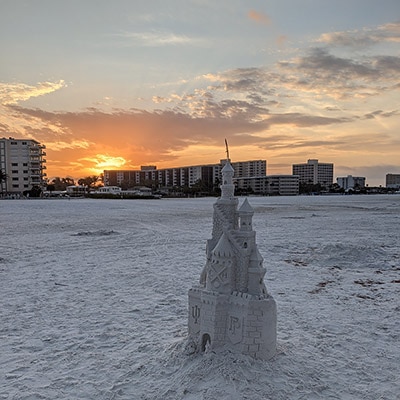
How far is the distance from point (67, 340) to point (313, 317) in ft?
23.9

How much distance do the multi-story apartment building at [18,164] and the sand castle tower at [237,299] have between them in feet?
404

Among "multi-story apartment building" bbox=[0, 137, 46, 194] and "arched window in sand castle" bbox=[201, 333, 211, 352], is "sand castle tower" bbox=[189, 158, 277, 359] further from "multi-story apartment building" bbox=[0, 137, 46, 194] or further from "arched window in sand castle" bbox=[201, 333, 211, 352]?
"multi-story apartment building" bbox=[0, 137, 46, 194]

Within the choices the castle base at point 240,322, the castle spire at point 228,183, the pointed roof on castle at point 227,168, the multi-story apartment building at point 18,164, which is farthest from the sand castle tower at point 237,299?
the multi-story apartment building at point 18,164

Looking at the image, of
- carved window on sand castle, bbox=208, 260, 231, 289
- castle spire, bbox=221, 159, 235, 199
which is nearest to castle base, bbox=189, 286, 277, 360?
carved window on sand castle, bbox=208, 260, 231, 289

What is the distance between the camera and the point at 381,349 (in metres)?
8.61

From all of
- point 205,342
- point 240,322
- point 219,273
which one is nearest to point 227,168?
point 219,273

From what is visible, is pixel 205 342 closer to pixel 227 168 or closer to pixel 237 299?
pixel 237 299

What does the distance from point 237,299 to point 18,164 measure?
412 ft

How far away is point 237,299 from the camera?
744cm

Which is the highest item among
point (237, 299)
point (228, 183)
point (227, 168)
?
point (227, 168)

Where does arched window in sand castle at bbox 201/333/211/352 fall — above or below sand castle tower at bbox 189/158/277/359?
below

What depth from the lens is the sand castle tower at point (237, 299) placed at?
289 inches

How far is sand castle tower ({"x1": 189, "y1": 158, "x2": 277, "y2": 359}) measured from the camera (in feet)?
24.1

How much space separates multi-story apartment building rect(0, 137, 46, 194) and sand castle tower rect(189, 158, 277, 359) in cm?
12317
